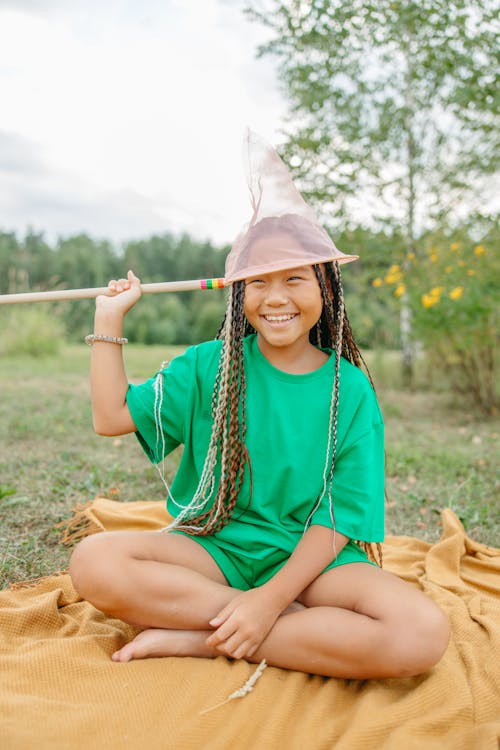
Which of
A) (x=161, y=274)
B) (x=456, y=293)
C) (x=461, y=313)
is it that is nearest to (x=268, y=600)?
(x=456, y=293)

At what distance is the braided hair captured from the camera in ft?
6.49

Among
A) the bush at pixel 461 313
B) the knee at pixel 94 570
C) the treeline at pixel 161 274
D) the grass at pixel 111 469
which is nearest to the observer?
the knee at pixel 94 570

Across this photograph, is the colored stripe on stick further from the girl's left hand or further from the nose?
the girl's left hand

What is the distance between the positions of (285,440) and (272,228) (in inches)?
24.4

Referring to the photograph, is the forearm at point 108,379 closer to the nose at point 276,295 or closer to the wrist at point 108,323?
the wrist at point 108,323

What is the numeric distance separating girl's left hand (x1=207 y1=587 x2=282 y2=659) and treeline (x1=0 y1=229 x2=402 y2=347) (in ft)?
17.9

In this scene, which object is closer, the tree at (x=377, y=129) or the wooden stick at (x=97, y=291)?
the wooden stick at (x=97, y=291)

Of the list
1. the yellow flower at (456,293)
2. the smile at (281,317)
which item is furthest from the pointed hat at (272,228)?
the yellow flower at (456,293)

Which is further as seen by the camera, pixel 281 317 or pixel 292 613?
pixel 281 317

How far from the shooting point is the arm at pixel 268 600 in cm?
176

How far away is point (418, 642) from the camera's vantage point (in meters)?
1.72

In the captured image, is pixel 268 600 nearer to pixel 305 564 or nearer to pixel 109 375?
pixel 305 564

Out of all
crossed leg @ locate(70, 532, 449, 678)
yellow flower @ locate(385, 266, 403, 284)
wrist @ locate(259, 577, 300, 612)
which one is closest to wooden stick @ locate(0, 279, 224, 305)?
crossed leg @ locate(70, 532, 449, 678)

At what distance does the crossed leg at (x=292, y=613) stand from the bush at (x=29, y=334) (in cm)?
759
